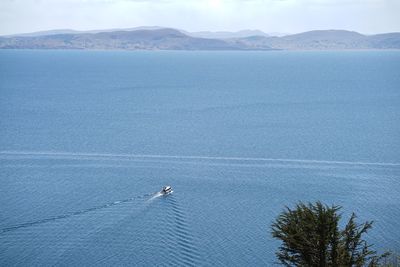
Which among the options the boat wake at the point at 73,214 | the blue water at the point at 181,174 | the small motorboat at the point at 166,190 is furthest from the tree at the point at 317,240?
the small motorboat at the point at 166,190

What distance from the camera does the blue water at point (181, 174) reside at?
121ft

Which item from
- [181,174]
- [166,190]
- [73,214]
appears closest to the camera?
[73,214]

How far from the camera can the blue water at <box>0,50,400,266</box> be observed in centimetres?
Answer: 3678

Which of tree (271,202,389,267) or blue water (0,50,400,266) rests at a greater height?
tree (271,202,389,267)

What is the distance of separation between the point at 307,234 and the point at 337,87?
111169 mm

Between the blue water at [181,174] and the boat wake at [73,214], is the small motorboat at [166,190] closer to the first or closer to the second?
the boat wake at [73,214]

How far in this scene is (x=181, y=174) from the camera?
5184cm

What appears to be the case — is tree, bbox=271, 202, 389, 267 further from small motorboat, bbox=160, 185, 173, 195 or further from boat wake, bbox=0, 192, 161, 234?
small motorboat, bbox=160, 185, 173, 195

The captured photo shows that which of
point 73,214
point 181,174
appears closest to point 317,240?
point 73,214

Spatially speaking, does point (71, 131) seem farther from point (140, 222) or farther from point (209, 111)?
point (140, 222)

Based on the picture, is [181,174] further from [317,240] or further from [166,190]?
[317,240]

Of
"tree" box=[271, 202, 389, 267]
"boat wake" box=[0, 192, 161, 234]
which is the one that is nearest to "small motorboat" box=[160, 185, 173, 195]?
"boat wake" box=[0, 192, 161, 234]

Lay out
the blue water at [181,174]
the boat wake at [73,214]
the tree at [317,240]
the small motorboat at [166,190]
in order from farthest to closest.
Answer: the small motorboat at [166,190], the boat wake at [73,214], the blue water at [181,174], the tree at [317,240]

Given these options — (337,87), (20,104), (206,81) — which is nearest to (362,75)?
(337,87)
